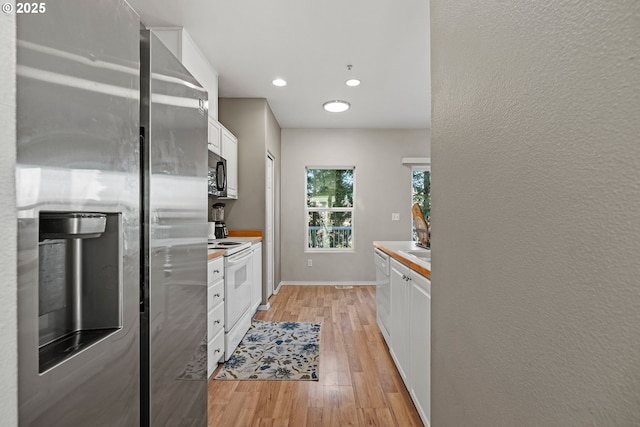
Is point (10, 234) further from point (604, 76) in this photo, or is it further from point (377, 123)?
point (377, 123)

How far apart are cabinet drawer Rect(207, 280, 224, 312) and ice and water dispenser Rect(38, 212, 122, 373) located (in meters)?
1.48

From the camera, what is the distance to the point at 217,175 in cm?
342

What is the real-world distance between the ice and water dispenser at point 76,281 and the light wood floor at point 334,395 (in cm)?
143

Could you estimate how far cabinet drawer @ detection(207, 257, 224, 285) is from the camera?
228 cm

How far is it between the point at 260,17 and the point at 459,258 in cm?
237

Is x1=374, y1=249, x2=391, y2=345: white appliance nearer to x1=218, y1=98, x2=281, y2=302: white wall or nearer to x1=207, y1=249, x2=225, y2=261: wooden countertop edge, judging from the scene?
x1=207, y1=249, x2=225, y2=261: wooden countertop edge

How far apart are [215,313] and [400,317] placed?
4.23 feet

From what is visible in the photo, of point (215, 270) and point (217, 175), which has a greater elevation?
point (217, 175)

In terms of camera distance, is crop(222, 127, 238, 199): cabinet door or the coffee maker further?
the coffee maker

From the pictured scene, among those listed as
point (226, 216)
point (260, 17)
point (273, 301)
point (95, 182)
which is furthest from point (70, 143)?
point (273, 301)

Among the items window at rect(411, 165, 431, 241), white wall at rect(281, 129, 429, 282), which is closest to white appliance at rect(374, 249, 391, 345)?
white wall at rect(281, 129, 429, 282)

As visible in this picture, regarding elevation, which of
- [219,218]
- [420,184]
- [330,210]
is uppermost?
[420,184]

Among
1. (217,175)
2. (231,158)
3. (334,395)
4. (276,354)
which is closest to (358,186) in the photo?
(231,158)

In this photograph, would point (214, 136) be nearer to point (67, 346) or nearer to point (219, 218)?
point (219, 218)
